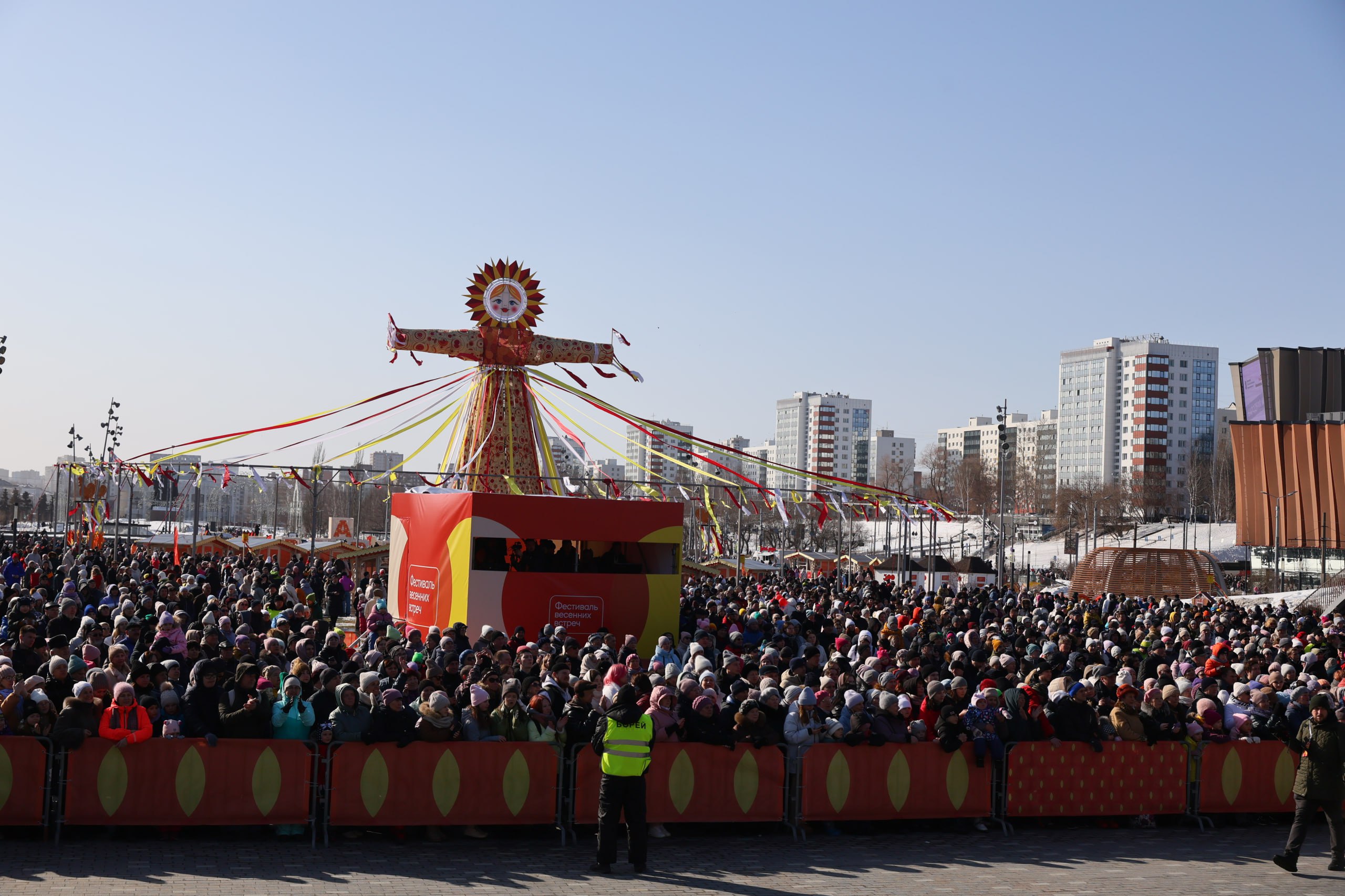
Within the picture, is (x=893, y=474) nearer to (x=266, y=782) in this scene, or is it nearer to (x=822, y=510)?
(x=822, y=510)

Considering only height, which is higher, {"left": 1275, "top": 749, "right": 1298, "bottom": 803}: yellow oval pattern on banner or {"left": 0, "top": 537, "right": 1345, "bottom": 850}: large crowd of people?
{"left": 0, "top": 537, "right": 1345, "bottom": 850}: large crowd of people

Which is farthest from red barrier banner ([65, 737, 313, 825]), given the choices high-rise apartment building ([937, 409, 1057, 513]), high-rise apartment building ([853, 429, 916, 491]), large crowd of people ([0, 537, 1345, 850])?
high-rise apartment building ([853, 429, 916, 491])

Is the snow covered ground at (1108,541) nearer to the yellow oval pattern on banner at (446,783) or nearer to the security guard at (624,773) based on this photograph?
the yellow oval pattern on banner at (446,783)

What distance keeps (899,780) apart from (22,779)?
22.4ft

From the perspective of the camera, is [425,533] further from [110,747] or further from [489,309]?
[110,747]

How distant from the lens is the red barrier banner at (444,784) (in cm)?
938

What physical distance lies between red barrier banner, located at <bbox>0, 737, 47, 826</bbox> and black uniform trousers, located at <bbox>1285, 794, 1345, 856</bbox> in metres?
9.33

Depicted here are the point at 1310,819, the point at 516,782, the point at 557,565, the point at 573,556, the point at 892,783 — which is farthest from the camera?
the point at 573,556

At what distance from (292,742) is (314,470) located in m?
16.1

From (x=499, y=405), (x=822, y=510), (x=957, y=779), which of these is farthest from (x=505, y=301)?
(x=957, y=779)

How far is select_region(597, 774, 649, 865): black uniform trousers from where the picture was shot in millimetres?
8883

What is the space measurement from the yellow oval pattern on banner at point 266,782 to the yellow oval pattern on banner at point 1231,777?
8308 millimetres

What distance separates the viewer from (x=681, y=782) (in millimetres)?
9938

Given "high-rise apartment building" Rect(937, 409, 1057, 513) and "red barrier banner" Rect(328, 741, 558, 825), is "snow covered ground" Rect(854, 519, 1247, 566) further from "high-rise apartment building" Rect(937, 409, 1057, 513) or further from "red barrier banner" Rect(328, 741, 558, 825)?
"red barrier banner" Rect(328, 741, 558, 825)
